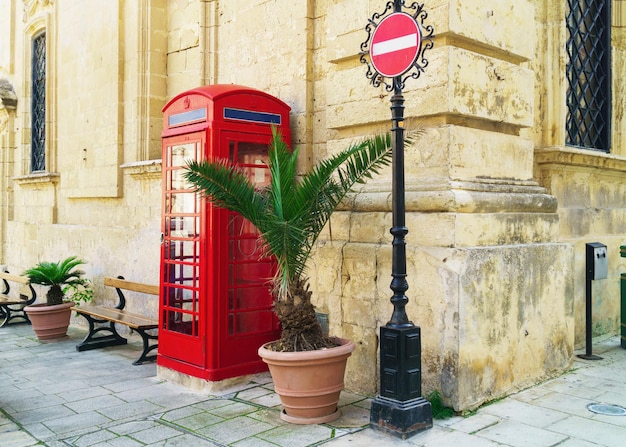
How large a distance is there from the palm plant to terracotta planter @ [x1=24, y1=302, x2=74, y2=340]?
15.9 ft

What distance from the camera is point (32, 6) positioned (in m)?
12.1

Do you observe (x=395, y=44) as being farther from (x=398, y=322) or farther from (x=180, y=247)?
(x=180, y=247)

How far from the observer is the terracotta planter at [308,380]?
181 inches

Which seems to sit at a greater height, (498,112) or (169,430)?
(498,112)

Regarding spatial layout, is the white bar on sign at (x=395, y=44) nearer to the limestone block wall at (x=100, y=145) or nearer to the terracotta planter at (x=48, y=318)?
the limestone block wall at (x=100, y=145)

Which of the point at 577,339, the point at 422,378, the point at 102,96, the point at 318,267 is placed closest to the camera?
the point at 422,378

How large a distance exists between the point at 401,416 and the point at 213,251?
2274 millimetres

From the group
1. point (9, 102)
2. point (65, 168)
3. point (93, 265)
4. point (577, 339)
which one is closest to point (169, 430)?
point (577, 339)

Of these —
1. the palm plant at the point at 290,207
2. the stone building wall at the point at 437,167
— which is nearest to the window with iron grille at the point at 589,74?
the stone building wall at the point at 437,167

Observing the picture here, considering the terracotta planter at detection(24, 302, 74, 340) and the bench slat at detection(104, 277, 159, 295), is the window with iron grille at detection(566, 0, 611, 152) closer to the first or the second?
the bench slat at detection(104, 277, 159, 295)

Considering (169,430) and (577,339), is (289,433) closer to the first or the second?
(169,430)

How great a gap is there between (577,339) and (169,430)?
4.73 meters

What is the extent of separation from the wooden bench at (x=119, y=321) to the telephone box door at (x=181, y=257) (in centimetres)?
96

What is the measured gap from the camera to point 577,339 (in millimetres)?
6973
